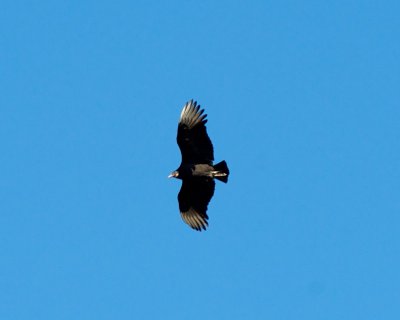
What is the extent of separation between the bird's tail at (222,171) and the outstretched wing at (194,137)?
55 cm

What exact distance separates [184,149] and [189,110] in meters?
1.12

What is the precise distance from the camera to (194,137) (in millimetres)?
43062

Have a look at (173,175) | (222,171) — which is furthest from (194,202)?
(222,171)

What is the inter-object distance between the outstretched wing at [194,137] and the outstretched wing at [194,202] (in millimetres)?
954

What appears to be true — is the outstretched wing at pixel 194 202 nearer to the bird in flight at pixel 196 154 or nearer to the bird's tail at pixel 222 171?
the bird in flight at pixel 196 154

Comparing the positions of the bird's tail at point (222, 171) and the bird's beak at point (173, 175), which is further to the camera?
the bird's beak at point (173, 175)

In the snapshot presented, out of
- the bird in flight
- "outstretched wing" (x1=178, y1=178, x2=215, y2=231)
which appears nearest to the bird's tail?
the bird in flight

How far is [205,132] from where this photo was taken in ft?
141

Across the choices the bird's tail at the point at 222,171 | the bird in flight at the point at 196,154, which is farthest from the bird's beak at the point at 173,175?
the bird's tail at the point at 222,171

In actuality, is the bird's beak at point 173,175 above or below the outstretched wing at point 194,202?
above

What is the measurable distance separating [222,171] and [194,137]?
1424 millimetres

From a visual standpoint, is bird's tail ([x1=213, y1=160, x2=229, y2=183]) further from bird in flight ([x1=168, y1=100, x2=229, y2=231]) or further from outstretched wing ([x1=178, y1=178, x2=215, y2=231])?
outstretched wing ([x1=178, y1=178, x2=215, y2=231])

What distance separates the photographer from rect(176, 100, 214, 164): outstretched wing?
43.0 m

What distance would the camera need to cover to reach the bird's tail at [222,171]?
139 feet
